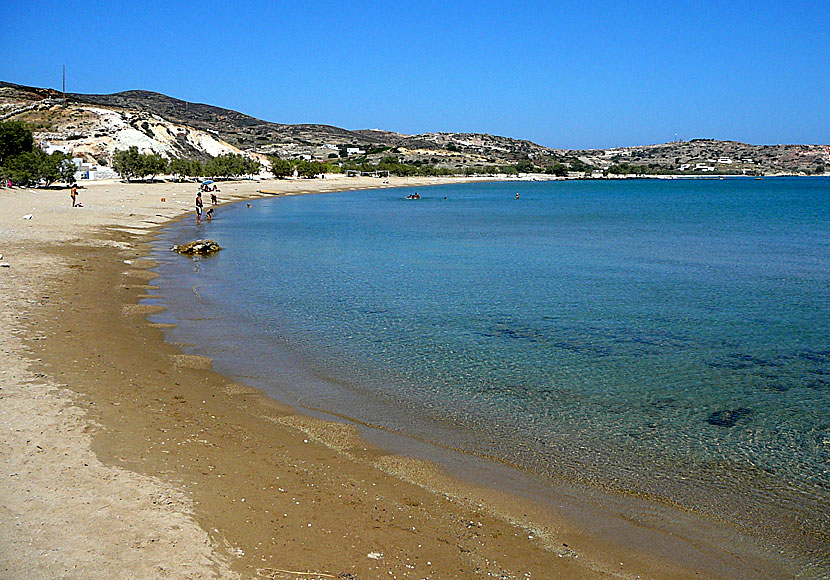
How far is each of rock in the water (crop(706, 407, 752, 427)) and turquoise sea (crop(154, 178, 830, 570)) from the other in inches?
1.7

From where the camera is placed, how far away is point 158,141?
102 metres

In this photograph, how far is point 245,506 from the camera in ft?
21.6

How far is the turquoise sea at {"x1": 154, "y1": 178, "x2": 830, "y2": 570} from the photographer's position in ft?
27.8

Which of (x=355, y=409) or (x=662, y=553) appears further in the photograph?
(x=355, y=409)

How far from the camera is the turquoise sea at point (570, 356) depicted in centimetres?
846

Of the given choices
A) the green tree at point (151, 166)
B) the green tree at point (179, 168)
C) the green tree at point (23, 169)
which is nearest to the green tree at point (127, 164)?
the green tree at point (151, 166)

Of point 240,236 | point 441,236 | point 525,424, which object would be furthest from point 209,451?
point 441,236

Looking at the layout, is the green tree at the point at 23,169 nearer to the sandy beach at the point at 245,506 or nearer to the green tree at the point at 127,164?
the green tree at the point at 127,164

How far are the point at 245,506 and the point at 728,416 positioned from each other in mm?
7036

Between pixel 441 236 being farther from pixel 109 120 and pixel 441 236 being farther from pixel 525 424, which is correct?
pixel 109 120

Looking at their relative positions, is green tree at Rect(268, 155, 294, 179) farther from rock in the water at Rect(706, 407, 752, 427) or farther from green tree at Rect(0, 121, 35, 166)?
rock in the water at Rect(706, 407, 752, 427)

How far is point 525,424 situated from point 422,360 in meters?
3.54

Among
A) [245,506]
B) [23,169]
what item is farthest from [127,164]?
[245,506]

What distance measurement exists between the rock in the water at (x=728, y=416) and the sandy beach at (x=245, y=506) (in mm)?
3106
